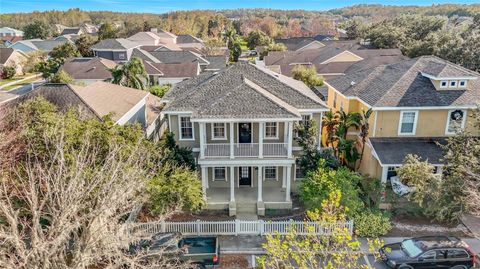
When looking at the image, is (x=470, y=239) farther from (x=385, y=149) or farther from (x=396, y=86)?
(x=396, y=86)

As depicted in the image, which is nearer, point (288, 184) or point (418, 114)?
point (288, 184)

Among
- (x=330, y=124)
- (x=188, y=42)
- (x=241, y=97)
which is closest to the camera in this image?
(x=241, y=97)

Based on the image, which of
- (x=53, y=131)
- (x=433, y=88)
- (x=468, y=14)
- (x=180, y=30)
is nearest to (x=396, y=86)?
(x=433, y=88)

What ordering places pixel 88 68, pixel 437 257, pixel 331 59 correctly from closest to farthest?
1. pixel 437 257
2. pixel 88 68
3. pixel 331 59

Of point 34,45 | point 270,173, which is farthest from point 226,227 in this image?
point 34,45

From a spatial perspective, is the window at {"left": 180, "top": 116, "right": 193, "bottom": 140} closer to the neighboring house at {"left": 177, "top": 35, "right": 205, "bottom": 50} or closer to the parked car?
the parked car

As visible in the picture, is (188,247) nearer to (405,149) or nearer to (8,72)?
(405,149)
